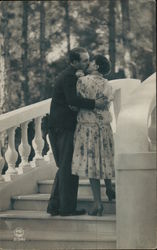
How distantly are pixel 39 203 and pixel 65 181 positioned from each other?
864 mm

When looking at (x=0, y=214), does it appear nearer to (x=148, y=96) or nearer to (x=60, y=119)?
(x=60, y=119)

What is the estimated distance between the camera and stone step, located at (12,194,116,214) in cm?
800

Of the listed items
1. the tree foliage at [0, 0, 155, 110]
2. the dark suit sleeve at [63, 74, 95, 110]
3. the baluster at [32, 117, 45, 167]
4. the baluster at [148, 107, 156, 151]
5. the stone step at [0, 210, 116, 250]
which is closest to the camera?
the baluster at [148, 107, 156, 151]

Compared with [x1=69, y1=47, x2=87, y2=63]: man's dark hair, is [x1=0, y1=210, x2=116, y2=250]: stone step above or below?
below

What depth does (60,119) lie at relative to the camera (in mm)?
7848

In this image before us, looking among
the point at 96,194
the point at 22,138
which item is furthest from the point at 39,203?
the point at 22,138

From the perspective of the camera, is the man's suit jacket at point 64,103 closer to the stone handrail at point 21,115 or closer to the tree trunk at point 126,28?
the stone handrail at point 21,115

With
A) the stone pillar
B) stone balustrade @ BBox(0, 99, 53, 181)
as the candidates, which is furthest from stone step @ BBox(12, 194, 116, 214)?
the stone pillar

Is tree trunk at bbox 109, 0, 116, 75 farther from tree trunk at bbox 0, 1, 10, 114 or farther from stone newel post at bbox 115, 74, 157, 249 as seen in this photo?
stone newel post at bbox 115, 74, 157, 249

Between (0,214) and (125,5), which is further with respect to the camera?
(125,5)

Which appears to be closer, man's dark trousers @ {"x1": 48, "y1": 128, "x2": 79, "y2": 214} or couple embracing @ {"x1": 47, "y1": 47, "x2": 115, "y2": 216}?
couple embracing @ {"x1": 47, "y1": 47, "x2": 115, "y2": 216}

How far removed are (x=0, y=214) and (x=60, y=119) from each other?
4.63 feet

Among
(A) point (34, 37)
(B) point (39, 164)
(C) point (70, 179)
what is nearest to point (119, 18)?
(A) point (34, 37)

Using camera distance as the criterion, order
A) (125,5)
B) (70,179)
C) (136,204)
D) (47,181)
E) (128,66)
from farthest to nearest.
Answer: (128,66) → (125,5) → (47,181) → (70,179) → (136,204)
